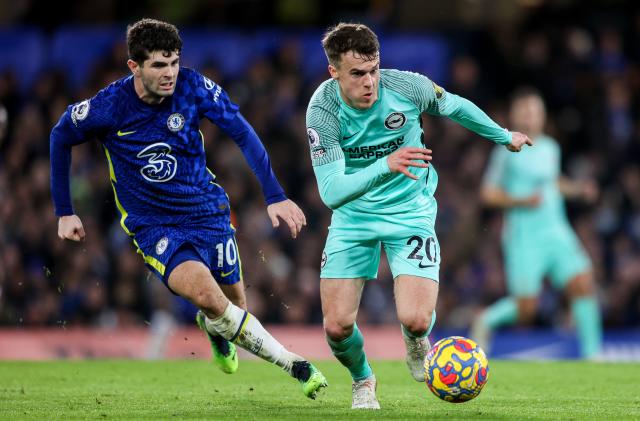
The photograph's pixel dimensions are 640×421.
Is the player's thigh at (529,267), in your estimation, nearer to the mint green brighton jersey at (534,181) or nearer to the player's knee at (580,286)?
the mint green brighton jersey at (534,181)

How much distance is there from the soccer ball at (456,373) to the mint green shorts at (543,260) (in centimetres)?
612

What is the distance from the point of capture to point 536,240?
13102 mm

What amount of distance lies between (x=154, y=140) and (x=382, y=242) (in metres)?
1.71

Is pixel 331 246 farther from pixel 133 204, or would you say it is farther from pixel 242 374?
pixel 242 374

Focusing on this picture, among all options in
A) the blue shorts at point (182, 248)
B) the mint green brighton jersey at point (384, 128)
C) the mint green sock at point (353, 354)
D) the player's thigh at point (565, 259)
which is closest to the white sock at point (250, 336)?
the mint green sock at point (353, 354)

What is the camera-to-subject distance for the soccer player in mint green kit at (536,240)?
13062 mm

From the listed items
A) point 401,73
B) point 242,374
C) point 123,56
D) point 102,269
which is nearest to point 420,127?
point 401,73

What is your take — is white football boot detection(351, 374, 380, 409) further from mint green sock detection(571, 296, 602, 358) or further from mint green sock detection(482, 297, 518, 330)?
mint green sock detection(571, 296, 602, 358)

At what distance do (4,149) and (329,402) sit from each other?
1065 centimetres

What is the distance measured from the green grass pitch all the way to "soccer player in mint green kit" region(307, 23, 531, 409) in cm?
56

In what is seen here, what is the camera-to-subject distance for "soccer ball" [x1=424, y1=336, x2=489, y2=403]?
6984 mm

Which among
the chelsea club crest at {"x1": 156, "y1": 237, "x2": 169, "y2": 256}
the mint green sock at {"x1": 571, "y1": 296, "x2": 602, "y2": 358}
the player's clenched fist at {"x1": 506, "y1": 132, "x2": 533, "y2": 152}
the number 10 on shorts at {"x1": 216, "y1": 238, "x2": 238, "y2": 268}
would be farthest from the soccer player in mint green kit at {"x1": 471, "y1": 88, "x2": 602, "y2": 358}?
the chelsea club crest at {"x1": 156, "y1": 237, "x2": 169, "y2": 256}

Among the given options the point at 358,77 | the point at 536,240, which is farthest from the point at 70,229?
the point at 536,240

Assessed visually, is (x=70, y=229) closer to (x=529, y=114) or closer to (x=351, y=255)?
(x=351, y=255)
